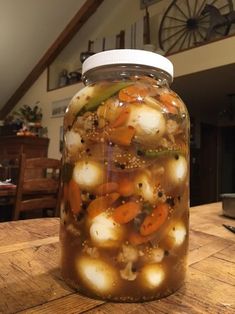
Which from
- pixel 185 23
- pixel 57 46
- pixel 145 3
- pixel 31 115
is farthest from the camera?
pixel 31 115

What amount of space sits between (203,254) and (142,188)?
28 centimetres

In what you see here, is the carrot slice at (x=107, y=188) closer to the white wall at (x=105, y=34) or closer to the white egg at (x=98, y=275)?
the white egg at (x=98, y=275)

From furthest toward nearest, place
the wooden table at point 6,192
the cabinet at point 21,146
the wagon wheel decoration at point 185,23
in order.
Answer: the cabinet at point 21,146, the wagon wheel decoration at point 185,23, the wooden table at point 6,192

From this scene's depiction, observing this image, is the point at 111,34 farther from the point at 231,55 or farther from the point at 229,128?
the point at 229,128

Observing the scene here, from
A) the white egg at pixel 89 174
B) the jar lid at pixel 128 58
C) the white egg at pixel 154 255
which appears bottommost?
the white egg at pixel 154 255

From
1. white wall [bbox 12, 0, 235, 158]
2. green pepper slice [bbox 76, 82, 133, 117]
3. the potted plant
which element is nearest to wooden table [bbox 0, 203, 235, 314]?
green pepper slice [bbox 76, 82, 133, 117]

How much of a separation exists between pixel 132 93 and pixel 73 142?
0.10 m

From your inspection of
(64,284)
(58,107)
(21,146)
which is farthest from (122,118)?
(58,107)

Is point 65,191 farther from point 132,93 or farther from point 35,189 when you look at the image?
point 35,189

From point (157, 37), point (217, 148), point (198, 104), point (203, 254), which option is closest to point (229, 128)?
point (217, 148)

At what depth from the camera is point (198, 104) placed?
397 cm

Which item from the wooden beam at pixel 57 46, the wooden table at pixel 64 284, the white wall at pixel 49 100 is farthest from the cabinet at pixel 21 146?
the wooden table at pixel 64 284

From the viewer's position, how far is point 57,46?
167 inches

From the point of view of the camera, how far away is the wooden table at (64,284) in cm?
32
